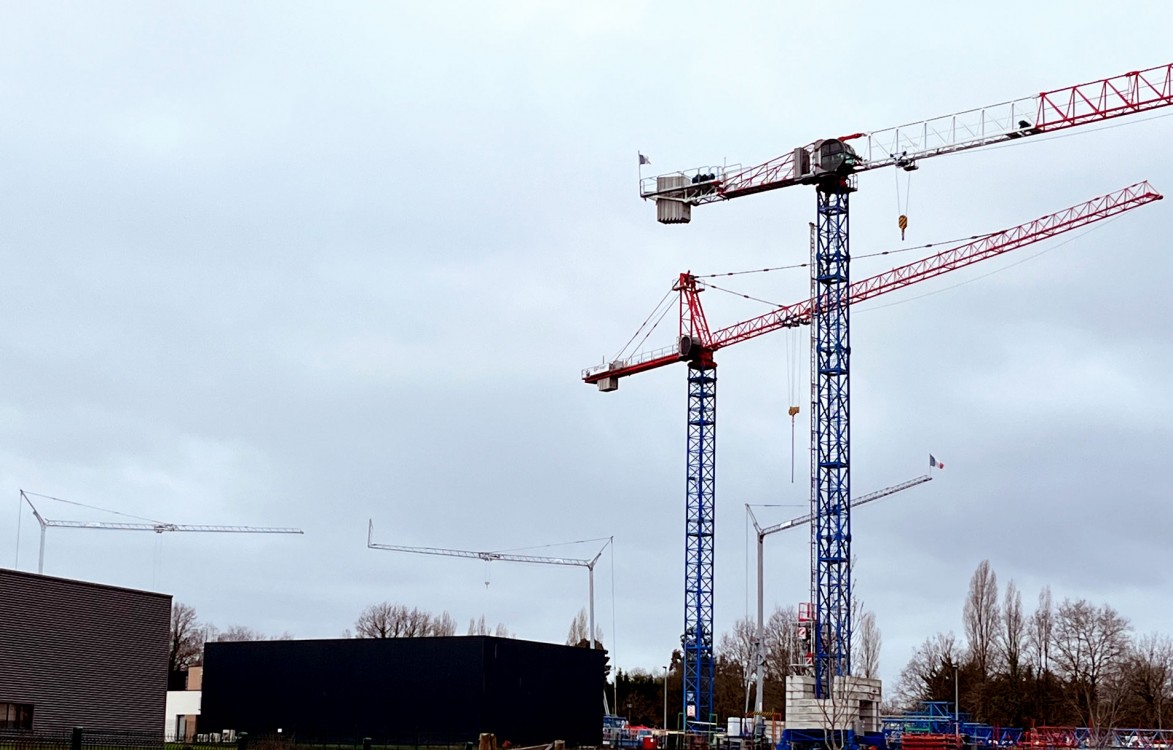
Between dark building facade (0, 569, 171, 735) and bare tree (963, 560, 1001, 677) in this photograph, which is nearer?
dark building facade (0, 569, 171, 735)

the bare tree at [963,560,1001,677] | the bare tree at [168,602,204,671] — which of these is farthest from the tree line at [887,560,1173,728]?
the bare tree at [168,602,204,671]

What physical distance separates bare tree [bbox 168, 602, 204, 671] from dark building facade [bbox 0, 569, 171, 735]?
224ft

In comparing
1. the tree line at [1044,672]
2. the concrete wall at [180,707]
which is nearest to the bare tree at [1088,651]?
the tree line at [1044,672]

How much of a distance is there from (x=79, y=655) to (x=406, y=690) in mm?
21832

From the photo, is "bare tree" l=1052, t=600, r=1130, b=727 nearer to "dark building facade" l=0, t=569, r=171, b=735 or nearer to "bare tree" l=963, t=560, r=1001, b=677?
"bare tree" l=963, t=560, r=1001, b=677

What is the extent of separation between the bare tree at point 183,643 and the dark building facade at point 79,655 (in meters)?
68.1

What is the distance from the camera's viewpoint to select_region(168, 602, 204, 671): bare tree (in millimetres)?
134125

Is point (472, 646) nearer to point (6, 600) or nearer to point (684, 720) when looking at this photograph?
point (6, 600)

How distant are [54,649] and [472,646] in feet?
78.3

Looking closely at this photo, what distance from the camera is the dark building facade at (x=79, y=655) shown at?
58406mm

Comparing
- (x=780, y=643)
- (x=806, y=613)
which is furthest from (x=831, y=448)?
(x=780, y=643)

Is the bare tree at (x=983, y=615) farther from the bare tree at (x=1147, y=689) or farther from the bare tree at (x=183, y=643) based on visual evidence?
the bare tree at (x=183, y=643)

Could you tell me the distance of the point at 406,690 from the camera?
7969 centimetres

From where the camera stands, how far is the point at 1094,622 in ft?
353
